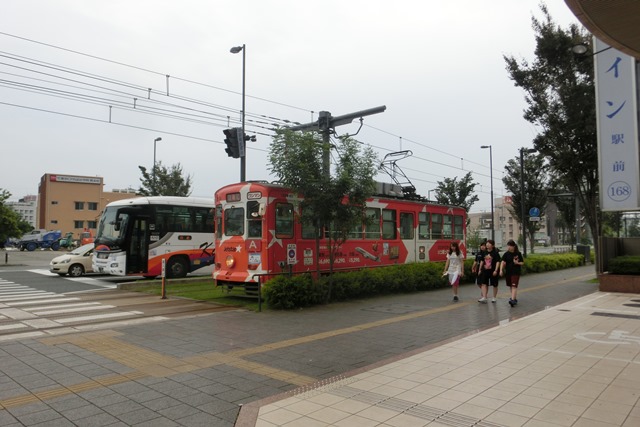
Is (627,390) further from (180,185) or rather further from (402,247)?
(180,185)

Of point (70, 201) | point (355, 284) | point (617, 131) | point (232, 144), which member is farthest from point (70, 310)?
point (70, 201)

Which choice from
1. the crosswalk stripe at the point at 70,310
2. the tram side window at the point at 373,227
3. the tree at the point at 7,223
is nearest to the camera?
the crosswalk stripe at the point at 70,310

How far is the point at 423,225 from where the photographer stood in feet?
61.9

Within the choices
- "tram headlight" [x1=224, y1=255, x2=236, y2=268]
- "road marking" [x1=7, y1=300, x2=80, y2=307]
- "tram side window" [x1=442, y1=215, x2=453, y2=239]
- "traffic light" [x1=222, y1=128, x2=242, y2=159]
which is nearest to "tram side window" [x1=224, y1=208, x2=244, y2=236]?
"tram headlight" [x1=224, y1=255, x2=236, y2=268]

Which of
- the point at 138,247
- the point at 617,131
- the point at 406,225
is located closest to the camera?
the point at 617,131

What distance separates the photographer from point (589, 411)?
14.9 ft

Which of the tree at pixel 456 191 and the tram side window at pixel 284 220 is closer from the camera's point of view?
the tram side window at pixel 284 220

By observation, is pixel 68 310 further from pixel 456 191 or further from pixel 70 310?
pixel 456 191

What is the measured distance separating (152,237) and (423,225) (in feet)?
36.3

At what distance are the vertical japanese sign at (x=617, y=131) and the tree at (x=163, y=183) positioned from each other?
29.1m

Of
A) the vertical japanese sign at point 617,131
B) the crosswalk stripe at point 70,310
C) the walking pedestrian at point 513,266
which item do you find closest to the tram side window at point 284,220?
the crosswalk stripe at point 70,310

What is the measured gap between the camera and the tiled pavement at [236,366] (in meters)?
4.73

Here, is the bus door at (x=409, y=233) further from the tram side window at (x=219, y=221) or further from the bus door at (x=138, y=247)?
the bus door at (x=138, y=247)

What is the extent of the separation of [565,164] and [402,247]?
289 inches
